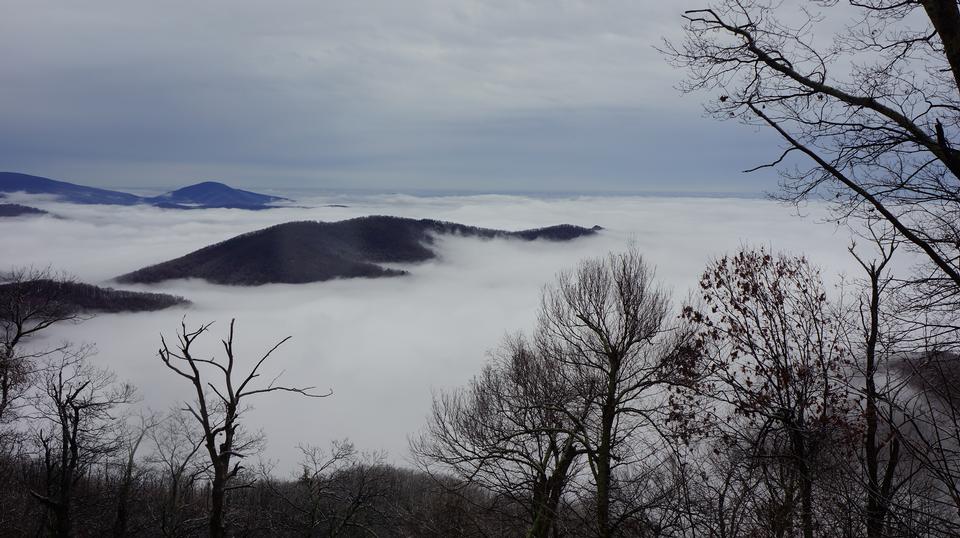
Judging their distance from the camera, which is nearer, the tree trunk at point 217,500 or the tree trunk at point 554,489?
the tree trunk at point 217,500

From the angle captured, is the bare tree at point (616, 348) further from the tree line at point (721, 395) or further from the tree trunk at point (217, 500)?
the tree trunk at point (217, 500)

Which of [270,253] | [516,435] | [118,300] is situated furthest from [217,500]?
[270,253]

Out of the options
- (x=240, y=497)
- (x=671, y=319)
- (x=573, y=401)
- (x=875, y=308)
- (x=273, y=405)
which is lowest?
(x=273, y=405)

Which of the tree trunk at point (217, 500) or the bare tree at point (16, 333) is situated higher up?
the bare tree at point (16, 333)

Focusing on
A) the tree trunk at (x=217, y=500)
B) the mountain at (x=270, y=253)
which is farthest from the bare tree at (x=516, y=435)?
the mountain at (x=270, y=253)

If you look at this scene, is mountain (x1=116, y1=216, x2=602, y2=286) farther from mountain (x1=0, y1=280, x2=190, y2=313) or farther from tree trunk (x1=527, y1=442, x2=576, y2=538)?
tree trunk (x1=527, y1=442, x2=576, y2=538)

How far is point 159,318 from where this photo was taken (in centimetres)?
15575

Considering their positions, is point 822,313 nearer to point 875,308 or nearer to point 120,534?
point 875,308

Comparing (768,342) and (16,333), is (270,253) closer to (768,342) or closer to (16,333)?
(16,333)

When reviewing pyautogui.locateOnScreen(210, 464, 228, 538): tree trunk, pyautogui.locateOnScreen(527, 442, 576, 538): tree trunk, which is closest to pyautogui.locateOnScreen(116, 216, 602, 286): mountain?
pyautogui.locateOnScreen(527, 442, 576, 538): tree trunk

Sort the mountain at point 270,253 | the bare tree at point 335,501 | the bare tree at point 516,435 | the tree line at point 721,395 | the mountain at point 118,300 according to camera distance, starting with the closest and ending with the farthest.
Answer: the tree line at point 721,395 < the bare tree at point 516,435 < the bare tree at point 335,501 < the mountain at point 118,300 < the mountain at point 270,253

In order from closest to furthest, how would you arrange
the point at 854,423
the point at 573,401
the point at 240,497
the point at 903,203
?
the point at 903,203 → the point at 854,423 → the point at 573,401 → the point at 240,497

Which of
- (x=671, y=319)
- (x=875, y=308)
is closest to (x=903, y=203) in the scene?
(x=875, y=308)

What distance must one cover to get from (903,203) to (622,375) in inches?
314
